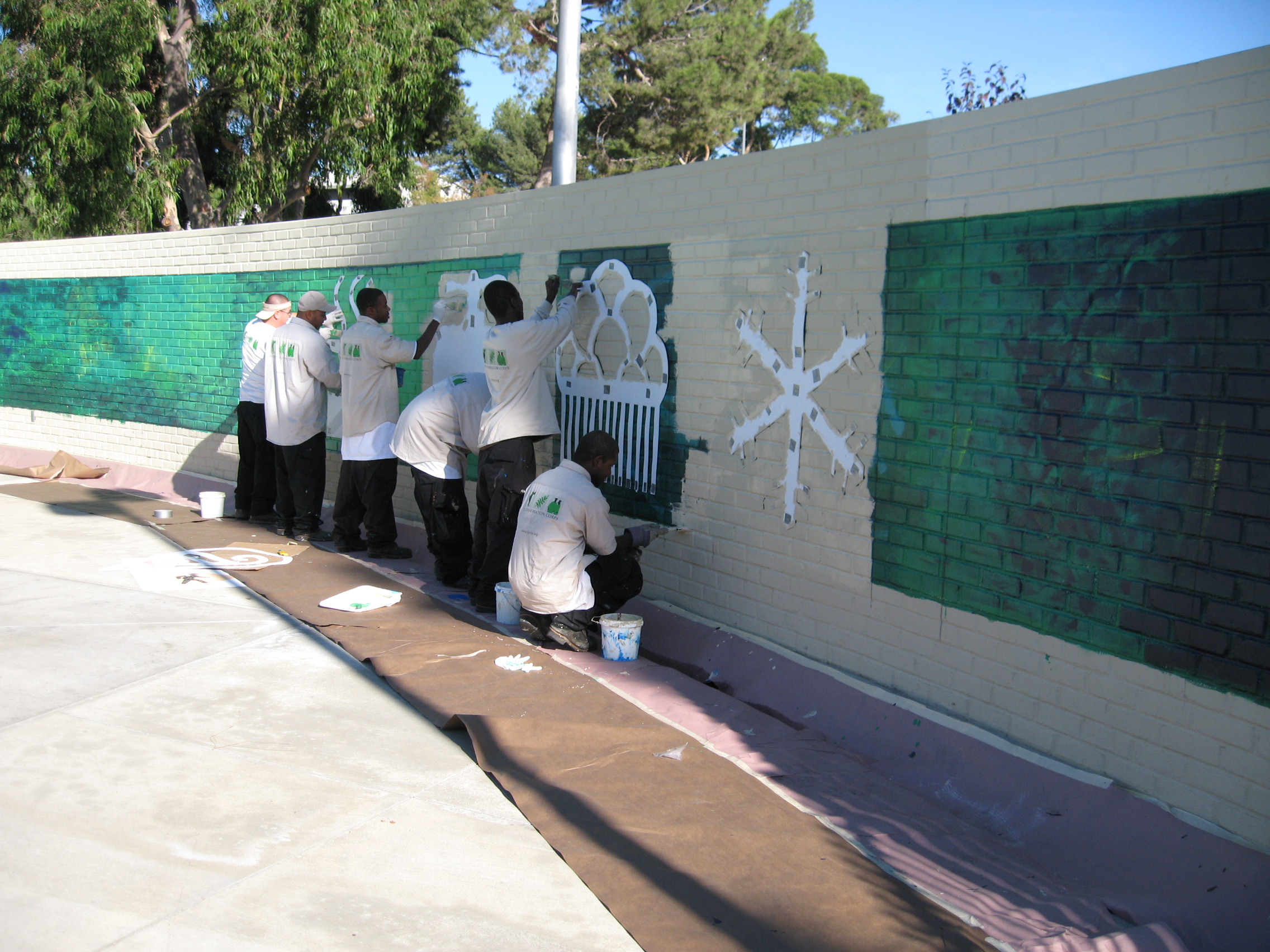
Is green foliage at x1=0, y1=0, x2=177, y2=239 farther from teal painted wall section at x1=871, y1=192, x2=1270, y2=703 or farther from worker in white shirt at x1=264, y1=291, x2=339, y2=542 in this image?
teal painted wall section at x1=871, y1=192, x2=1270, y2=703

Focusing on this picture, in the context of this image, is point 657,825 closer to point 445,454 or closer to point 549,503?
point 549,503

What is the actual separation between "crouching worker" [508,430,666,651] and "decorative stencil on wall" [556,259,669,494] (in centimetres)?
74

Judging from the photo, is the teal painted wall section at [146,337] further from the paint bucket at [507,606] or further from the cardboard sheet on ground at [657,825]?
the cardboard sheet on ground at [657,825]

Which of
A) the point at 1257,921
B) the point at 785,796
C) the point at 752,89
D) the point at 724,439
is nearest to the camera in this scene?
the point at 1257,921

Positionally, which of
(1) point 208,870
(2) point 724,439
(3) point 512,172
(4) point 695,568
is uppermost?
(3) point 512,172

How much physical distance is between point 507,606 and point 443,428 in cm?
142

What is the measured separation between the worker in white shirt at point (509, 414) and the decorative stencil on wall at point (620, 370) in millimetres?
184

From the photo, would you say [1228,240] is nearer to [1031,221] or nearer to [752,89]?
[1031,221]

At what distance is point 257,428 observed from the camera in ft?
28.1

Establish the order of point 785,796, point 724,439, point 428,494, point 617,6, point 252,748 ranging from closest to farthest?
point 785,796, point 252,748, point 724,439, point 428,494, point 617,6

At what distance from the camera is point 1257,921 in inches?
122

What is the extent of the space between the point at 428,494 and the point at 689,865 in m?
4.06

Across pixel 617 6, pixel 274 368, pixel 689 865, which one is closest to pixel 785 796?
pixel 689 865

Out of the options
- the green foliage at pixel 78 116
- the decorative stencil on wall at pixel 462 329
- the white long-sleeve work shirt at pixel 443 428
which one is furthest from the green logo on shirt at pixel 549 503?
the green foliage at pixel 78 116
